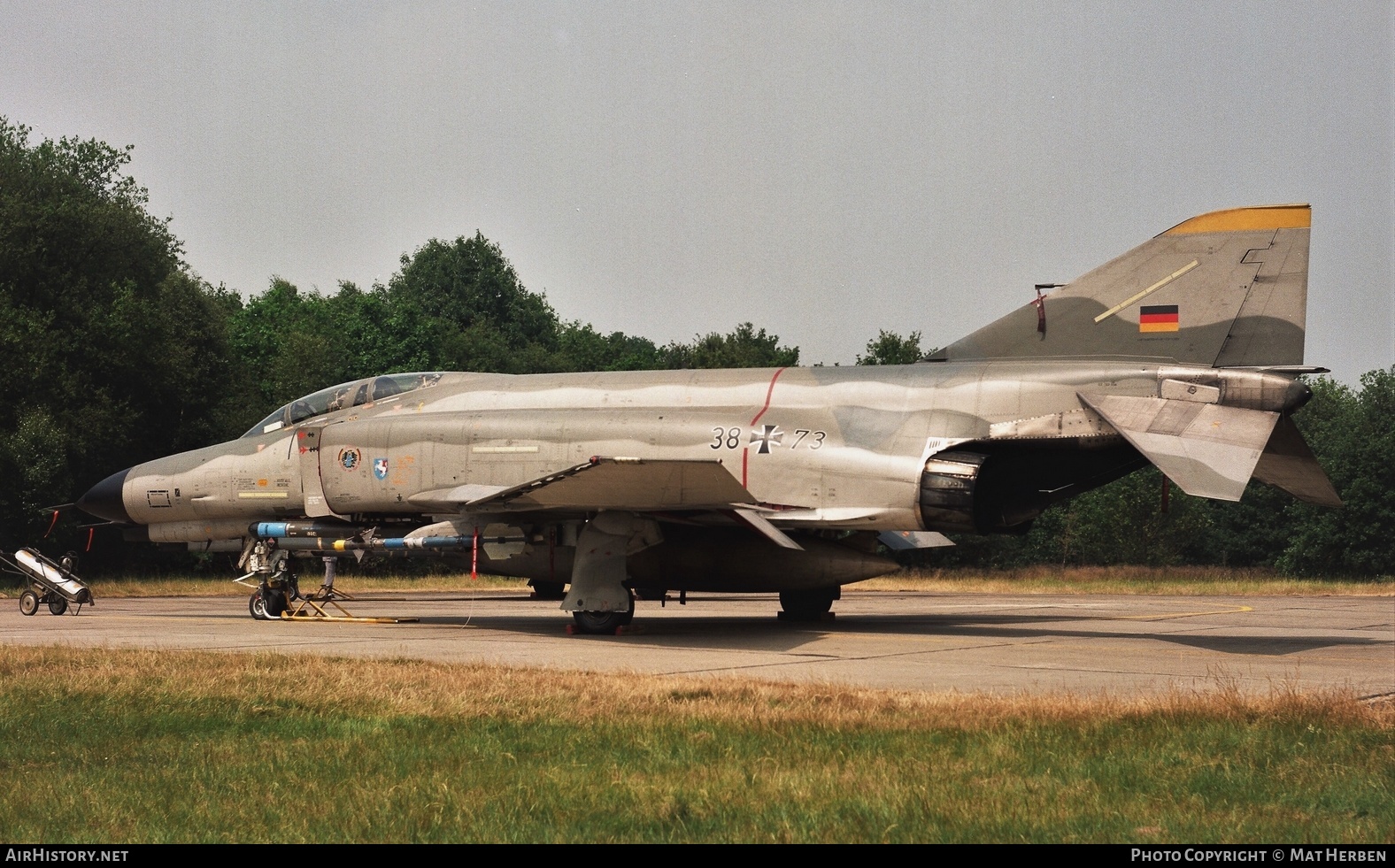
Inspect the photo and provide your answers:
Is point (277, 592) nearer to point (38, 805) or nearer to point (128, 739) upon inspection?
point (128, 739)

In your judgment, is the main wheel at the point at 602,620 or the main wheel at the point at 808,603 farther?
the main wheel at the point at 808,603

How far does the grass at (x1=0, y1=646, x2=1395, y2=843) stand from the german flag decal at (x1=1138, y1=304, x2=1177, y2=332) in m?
5.59

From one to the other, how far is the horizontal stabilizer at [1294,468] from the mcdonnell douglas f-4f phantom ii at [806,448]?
0.03m

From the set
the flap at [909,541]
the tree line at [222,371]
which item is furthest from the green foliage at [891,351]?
the flap at [909,541]

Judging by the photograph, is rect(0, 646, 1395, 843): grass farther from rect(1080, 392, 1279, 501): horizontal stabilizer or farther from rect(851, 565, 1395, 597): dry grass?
rect(851, 565, 1395, 597): dry grass

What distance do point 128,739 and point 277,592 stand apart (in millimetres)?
10236

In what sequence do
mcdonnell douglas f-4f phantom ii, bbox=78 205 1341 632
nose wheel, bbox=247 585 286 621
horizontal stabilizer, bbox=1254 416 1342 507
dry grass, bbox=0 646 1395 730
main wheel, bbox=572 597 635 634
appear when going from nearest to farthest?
dry grass, bbox=0 646 1395 730
mcdonnell douglas f-4f phantom ii, bbox=78 205 1341 632
horizontal stabilizer, bbox=1254 416 1342 507
main wheel, bbox=572 597 635 634
nose wheel, bbox=247 585 286 621

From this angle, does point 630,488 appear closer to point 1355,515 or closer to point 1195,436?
point 1195,436

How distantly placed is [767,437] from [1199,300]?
5.01 metres

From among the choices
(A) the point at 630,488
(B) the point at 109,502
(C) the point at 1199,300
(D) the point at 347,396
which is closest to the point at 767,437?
(A) the point at 630,488

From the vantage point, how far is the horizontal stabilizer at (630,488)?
13.0 meters

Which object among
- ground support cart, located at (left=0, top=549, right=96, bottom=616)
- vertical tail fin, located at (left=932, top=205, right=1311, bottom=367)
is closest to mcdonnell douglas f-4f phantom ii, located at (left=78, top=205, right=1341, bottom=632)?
vertical tail fin, located at (left=932, top=205, right=1311, bottom=367)

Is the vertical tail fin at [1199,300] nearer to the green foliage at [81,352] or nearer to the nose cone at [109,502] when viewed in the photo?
the nose cone at [109,502]

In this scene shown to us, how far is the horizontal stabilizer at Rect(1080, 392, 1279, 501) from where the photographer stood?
11977 millimetres
